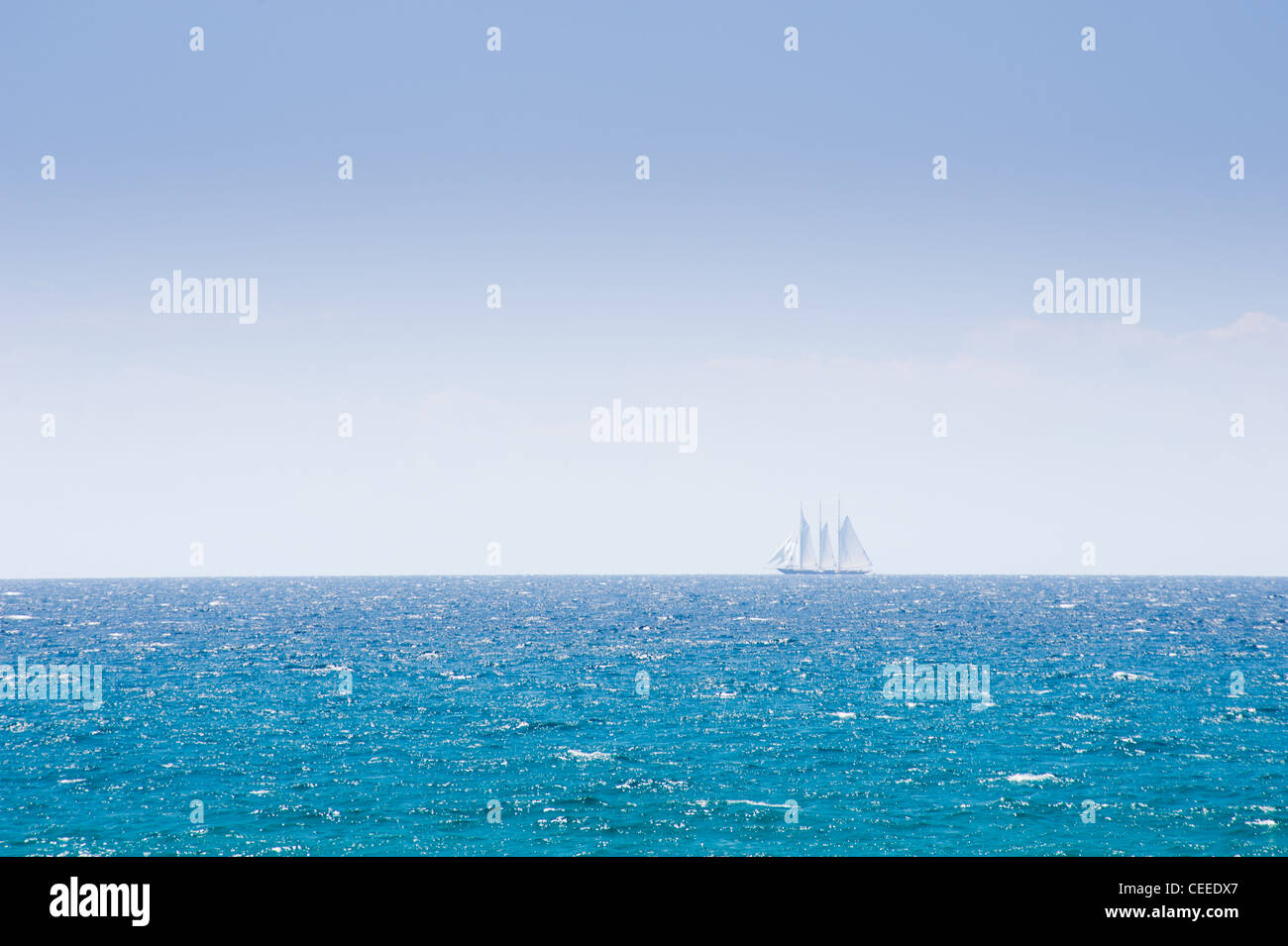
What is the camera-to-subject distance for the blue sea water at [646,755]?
130ft

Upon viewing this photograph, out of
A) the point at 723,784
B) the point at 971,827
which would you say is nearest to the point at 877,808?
the point at 971,827

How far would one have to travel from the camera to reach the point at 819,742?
57.8 meters

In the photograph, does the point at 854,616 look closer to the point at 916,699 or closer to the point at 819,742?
the point at 916,699

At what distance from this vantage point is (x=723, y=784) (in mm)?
47625

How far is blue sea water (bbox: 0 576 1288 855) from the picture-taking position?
Answer: 39.5 metres

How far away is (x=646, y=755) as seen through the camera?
54156 millimetres
